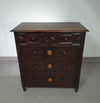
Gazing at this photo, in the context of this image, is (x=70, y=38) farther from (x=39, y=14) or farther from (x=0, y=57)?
(x=0, y=57)

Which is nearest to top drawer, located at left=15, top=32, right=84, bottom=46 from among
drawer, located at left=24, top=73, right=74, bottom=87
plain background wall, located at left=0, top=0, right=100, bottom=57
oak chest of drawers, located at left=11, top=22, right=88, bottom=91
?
oak chest of drawers, located at left=11, top=22, right=88, bottom=91

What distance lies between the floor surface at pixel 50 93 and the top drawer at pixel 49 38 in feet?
2.54

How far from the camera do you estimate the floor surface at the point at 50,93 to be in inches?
54.2

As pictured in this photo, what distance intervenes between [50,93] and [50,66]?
455 millimetres

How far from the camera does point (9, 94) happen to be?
147 cm

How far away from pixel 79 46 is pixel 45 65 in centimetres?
49

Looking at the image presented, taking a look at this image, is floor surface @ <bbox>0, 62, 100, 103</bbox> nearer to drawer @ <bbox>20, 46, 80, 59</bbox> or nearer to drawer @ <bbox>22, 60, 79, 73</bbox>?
drawer @ <bbox>22, 60, 79, 73</bbox>

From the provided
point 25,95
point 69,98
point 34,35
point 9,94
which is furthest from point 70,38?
point 9,94

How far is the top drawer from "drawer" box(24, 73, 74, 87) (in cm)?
48

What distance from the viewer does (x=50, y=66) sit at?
51.9 inches

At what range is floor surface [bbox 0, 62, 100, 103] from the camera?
138cm

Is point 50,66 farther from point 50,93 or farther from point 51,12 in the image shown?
point 51,12

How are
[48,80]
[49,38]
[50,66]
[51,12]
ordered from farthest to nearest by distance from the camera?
[51,12]
[48,80]
[50,66]
[49,38]

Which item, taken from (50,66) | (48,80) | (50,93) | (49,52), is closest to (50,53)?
(49,52)
